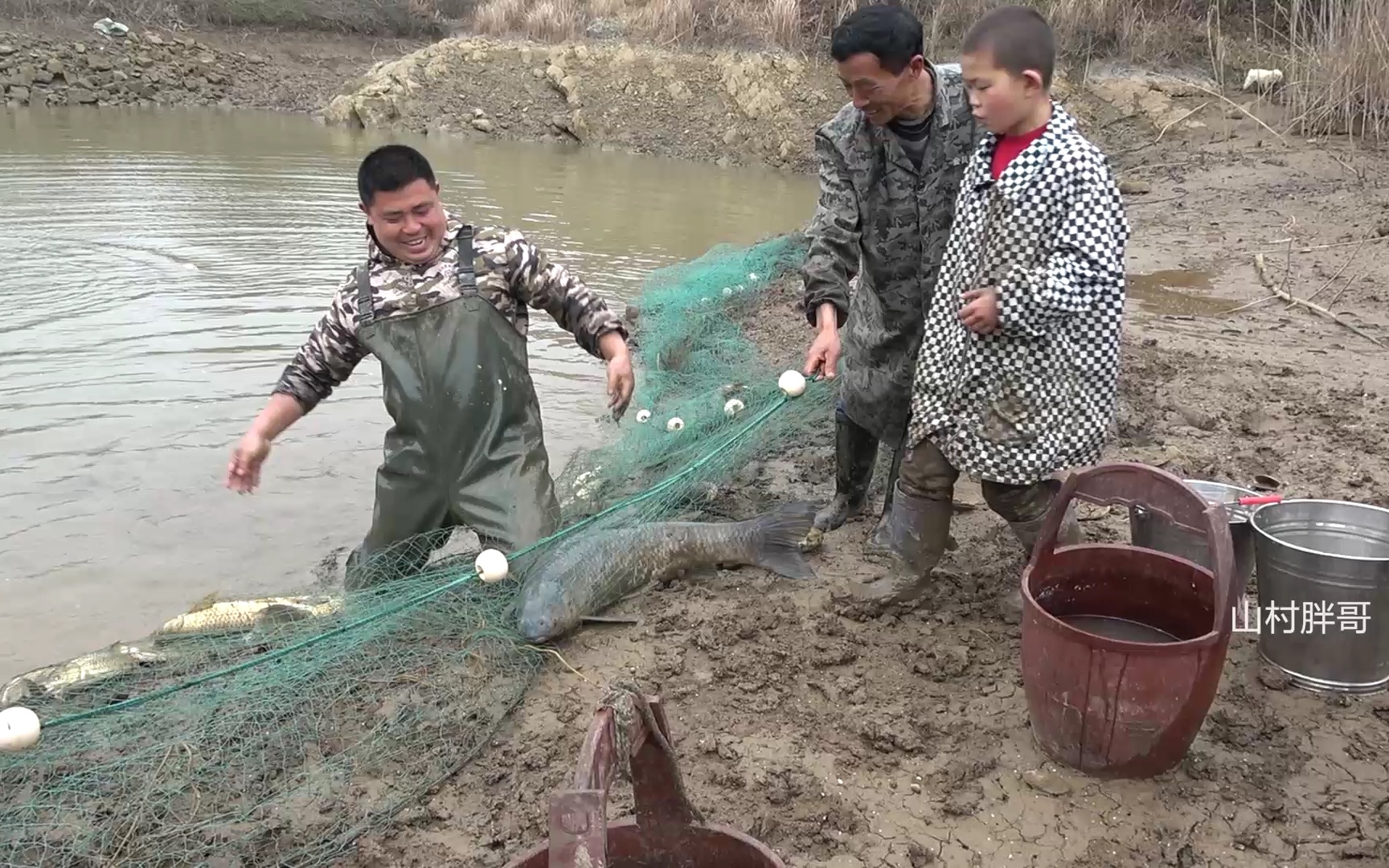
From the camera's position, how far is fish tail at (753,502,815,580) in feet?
14.8

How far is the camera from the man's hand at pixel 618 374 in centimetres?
400

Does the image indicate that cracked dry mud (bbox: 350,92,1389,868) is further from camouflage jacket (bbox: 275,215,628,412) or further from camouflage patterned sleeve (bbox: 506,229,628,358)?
camouflage jacket (bbox: 275,215,628,412)

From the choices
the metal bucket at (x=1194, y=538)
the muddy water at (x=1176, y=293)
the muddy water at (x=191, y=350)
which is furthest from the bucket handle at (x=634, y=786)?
the muddy water at (x=1176, y=293)

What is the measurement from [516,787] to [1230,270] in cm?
822

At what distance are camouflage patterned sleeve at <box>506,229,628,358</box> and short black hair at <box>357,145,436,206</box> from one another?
481 millimetres

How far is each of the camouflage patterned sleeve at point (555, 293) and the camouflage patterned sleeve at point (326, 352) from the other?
611 mm

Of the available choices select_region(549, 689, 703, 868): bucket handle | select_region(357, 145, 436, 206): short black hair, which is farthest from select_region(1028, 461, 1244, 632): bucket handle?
select_region(357, 145, 436, 206): short black hair

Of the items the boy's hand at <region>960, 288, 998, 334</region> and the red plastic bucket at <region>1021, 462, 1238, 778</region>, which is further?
the boy's hand at <region>960, 288, 998, 334</region>

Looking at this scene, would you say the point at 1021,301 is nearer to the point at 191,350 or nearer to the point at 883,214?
the point at 883,214

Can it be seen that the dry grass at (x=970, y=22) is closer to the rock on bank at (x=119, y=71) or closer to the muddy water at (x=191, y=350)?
the rock on bank at (x=119, y=71)

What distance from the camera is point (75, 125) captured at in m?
22.2

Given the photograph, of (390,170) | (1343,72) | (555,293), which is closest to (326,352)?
(390,170)

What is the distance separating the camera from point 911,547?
12.4ft

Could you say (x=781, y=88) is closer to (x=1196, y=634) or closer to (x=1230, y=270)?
(x=1230, y=270)
